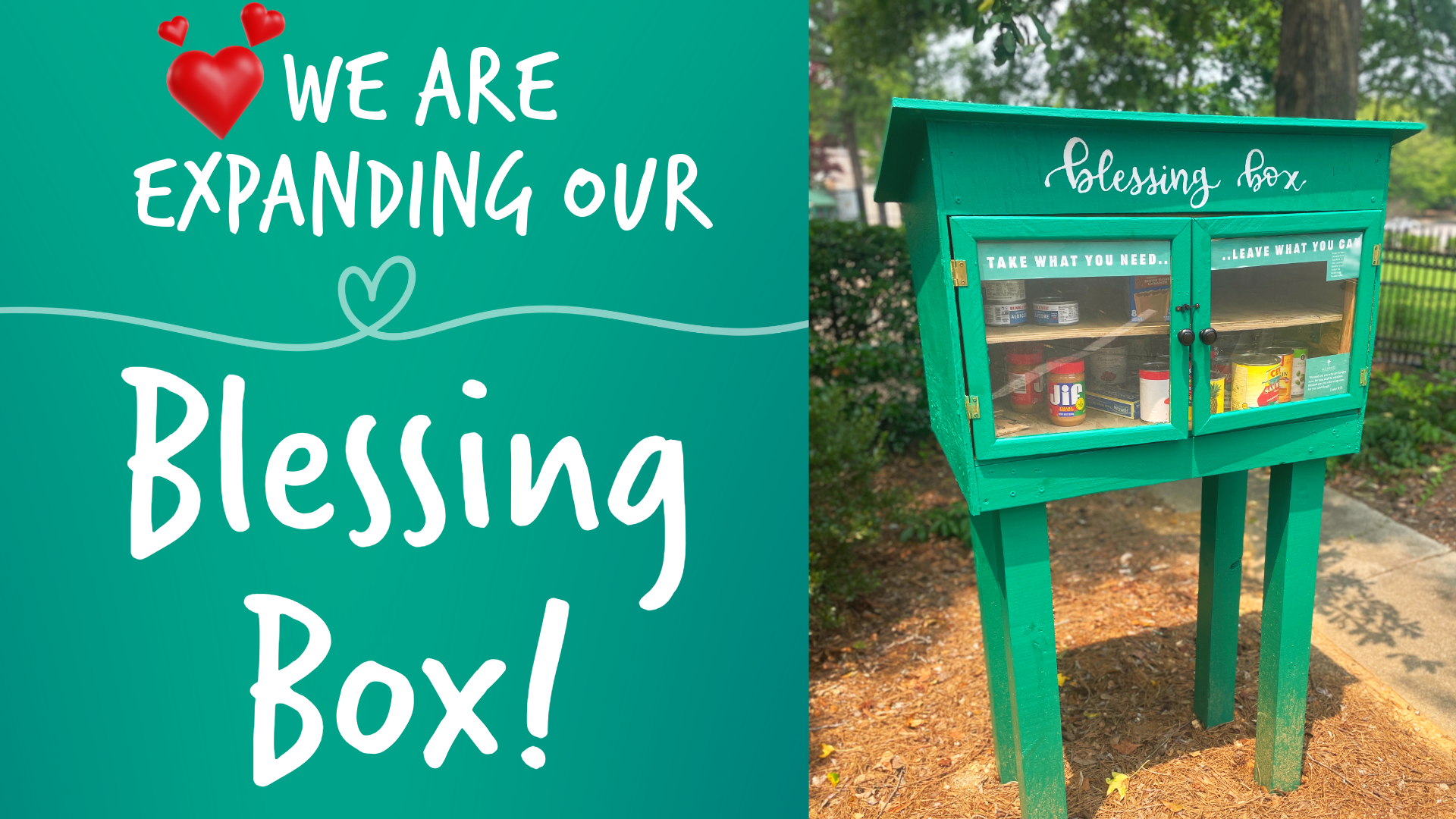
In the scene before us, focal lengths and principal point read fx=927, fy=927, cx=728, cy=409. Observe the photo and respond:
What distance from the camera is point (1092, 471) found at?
256 centimetres

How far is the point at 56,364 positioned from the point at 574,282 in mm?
1111

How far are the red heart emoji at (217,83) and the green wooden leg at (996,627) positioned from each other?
6.98ft

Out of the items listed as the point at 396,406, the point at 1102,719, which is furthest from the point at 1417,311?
the point at 396,406

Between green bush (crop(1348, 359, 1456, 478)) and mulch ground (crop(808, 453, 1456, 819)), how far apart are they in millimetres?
2262

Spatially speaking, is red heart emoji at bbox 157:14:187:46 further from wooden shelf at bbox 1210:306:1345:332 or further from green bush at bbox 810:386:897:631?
green bush at bbox 810:386:897:631

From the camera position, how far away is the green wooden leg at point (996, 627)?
2.78m

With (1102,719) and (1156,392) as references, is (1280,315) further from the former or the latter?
(1102,719)

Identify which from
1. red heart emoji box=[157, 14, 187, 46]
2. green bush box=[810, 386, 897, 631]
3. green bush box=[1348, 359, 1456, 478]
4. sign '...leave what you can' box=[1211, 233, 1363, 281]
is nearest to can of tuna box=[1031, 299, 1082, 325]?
sign '...leave what you can' box=[1211, 233, 1363, 281]

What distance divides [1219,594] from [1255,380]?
91 cm

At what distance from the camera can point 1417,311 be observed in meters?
9.88

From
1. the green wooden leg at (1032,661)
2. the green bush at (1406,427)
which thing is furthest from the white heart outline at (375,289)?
the green bush at (1406,427)

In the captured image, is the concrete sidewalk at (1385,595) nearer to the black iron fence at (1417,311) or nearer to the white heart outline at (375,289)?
the white heart outline at (375,289)

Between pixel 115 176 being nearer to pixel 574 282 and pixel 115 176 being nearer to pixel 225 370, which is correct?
pixel 225 370

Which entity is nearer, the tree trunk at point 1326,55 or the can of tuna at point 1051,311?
the can of tuna at point 1051,311
